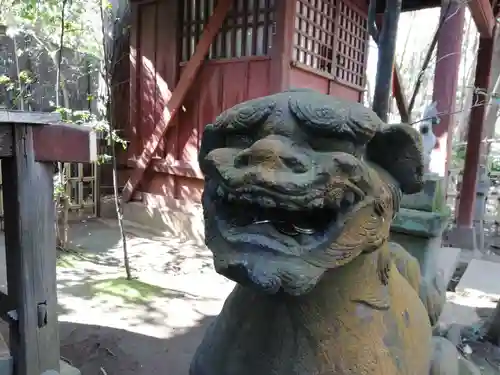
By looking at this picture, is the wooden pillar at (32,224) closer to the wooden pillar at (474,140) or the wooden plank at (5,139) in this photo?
the wooden plank at (5,139)

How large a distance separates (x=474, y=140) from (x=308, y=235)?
22.2 ft

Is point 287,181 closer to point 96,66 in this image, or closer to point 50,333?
point 50,333

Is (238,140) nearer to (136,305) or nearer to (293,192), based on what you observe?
(293,192)

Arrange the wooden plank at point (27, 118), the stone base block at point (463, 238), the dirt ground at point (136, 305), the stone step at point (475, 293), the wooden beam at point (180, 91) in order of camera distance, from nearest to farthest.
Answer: the wooden plank at point (27, 118)
the dirt ground at point (136, 305)
the stone step at point (475, 293)
the wooden beam at point (180, 91)
the stone base block at point (463, 238)

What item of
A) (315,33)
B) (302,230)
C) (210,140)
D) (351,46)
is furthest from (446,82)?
(302,230)

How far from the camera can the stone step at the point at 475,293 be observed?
354cm

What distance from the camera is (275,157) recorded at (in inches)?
29.2

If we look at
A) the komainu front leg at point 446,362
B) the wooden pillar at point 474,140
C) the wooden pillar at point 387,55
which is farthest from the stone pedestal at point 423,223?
the wooden pillar at point 474,140

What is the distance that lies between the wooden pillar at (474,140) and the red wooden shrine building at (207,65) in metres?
0.71

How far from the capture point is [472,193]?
6793 mm

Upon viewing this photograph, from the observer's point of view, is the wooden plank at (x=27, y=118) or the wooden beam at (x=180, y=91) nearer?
the wooden plank at (x=27, y=118)

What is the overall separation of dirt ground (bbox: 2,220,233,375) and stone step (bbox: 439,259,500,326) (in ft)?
6.48

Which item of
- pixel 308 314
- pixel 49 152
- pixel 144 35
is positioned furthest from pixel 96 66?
pixel 308 314

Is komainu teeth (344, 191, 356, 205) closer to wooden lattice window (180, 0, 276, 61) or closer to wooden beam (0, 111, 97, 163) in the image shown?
wooden beam (0, 111, 97, 163)
